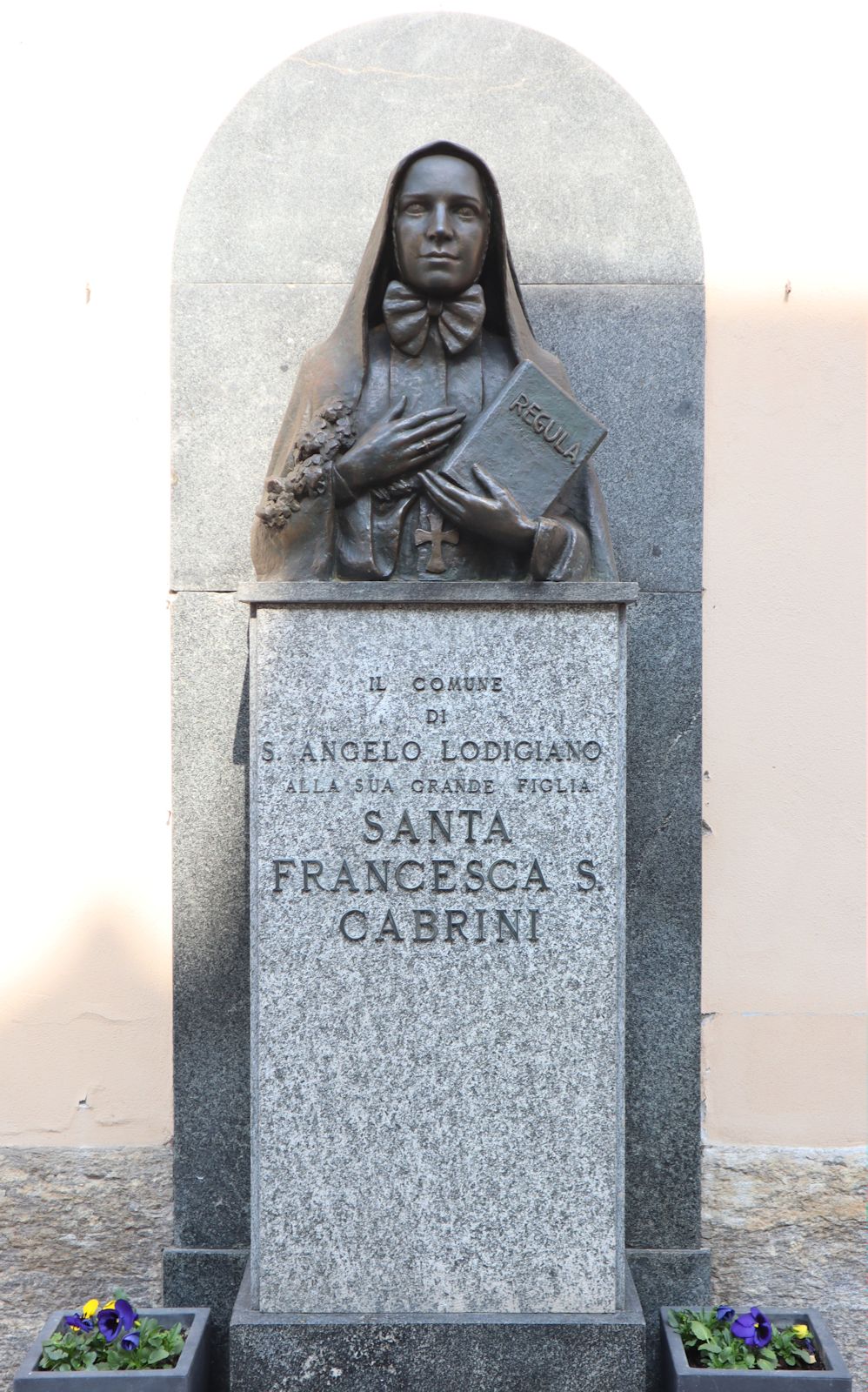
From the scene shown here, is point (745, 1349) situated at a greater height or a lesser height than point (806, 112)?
lesser

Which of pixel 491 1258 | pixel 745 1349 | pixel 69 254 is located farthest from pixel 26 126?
pixel 745 1349

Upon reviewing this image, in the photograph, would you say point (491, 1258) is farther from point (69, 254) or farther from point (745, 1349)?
Answer: point (69, 254)

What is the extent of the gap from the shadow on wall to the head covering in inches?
63.7

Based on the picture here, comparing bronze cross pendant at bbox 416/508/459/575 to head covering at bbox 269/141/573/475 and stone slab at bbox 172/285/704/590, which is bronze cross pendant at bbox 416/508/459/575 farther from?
stone slab at bbox 172/285/704/590

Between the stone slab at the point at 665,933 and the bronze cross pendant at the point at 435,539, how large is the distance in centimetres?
95

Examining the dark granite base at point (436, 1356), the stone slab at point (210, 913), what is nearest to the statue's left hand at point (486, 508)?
the stone slab at point (210, 913)

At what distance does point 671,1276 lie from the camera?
4.20 m

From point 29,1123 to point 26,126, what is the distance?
10.2 feet

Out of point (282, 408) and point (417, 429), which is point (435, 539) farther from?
point (282, 408)

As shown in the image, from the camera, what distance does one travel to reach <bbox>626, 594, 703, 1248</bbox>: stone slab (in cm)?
423

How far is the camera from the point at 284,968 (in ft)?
11.4

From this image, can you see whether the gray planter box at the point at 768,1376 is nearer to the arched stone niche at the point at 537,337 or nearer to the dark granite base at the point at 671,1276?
the dark granite base at the point at 671,1276

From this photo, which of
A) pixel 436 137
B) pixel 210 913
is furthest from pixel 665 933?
pixel 436 137

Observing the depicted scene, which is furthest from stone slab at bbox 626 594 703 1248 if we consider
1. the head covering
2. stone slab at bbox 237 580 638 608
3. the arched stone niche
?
the head covering
